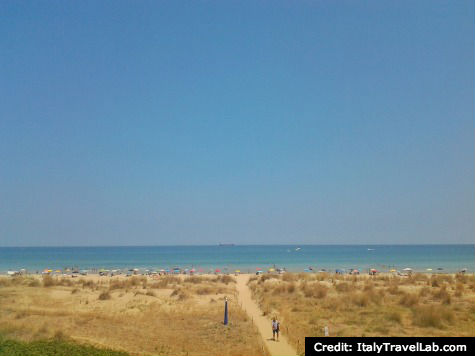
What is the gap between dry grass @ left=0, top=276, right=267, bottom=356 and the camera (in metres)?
17.5

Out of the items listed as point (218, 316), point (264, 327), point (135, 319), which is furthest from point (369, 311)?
point (135, 319)

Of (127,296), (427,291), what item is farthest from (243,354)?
(427,291)

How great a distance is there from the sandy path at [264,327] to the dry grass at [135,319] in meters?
0.49

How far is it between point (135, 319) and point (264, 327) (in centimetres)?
746

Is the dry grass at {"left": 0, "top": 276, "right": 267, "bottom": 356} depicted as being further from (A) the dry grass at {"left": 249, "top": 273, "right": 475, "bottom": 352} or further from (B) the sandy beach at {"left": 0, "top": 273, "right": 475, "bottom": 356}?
(A) the dry grass at {"left": 249, "top": 273, "right": 475, "bottom": 352}

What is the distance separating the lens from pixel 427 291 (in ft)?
105

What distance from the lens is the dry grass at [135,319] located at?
57.3 ft

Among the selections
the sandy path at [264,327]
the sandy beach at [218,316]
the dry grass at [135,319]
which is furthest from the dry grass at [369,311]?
the dry grass at [135,319]

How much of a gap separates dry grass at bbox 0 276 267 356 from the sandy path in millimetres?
486

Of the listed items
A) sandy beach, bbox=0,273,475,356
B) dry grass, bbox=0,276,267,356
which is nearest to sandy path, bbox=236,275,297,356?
sandy beach, bbox=0,273,475,356

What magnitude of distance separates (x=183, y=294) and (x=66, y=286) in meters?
14.6

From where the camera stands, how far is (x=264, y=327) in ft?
70.5

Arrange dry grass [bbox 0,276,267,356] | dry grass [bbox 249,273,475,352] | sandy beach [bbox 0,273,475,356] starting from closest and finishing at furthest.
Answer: dry grass [bbox 0,276,267,356], sandy beach [bbox 0,273,475,356], dry grass [bbox 249,273,475,352]

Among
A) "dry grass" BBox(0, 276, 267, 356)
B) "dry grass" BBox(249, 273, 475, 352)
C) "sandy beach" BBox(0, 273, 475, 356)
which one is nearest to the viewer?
"dry grass" BBox(0, 276, 267, 356)
